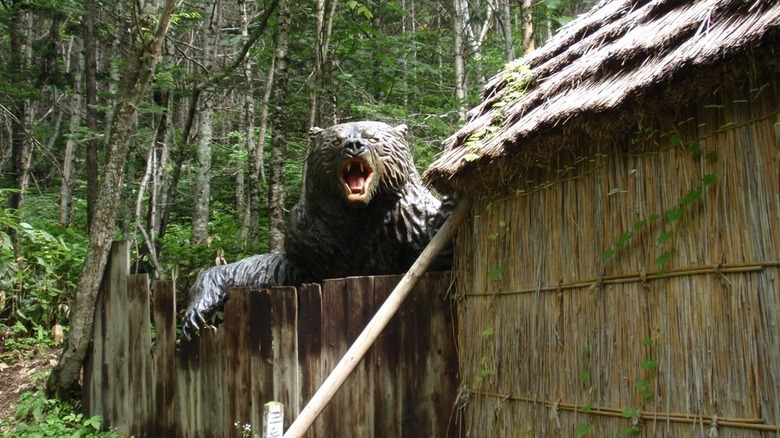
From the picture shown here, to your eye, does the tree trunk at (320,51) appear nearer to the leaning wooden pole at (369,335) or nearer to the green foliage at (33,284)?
the green foliage at (33,284)

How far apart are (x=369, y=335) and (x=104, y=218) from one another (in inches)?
125

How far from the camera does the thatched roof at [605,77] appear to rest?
2.36 meters

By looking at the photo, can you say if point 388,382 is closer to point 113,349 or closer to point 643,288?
point 643,288

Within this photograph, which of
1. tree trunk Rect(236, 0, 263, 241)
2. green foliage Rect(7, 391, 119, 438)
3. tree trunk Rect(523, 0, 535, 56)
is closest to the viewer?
green foliage Rect(7, 391, 119, 438)

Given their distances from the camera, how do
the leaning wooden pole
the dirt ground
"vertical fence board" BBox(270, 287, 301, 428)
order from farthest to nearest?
1. the dirt ground
2. "vertical fence board" BBox(270, 287, 301, 428)
3. the leaning wooden pole

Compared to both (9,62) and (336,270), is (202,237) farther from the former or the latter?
(9,62)

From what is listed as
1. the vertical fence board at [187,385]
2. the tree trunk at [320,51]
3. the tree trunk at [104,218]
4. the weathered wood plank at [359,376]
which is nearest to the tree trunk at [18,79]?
the tree trunk at [320,51]

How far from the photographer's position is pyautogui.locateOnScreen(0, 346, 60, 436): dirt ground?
5930 mm

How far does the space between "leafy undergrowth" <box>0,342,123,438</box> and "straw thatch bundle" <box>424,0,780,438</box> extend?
3318mm

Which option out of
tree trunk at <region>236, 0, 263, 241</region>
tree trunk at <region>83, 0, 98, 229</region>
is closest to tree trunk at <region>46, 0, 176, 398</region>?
tree trunk at <region>236, 0, 263, 241</region>

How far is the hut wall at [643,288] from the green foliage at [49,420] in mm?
3187

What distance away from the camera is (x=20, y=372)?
6359mm

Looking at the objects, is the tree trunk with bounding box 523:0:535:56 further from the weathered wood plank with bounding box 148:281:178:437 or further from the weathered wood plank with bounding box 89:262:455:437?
the weathered wood plank with bounding box 148:281:178:437

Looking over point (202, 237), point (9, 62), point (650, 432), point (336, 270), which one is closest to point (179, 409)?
point (336, 270)
